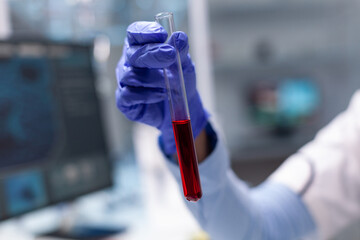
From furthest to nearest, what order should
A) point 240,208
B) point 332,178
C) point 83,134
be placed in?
point 83,134, point 332,178, point 240,208

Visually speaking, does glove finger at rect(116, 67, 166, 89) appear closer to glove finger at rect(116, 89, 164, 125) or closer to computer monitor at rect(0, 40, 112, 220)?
glove finger at rect(116, 89, 164, 125)

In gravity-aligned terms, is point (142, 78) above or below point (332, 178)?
above

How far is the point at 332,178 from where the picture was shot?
0.95 metres

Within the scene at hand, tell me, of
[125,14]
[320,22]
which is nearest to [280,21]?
[320,22]

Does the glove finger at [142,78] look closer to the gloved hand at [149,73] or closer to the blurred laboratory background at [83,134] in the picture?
the gloved hand at [149,73]

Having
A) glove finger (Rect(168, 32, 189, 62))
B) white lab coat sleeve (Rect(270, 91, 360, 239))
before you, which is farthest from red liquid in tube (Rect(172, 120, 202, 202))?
white lab coat sleeve (Rect(270, 91, 360, 239))

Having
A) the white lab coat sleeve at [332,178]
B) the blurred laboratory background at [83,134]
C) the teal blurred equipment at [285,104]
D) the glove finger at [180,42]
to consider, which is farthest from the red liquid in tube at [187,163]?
the teal blurred equipment at [285,104]

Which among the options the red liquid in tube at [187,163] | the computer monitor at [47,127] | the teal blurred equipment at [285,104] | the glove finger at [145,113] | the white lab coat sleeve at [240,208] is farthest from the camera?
the teal blurred equipment at [285,104]

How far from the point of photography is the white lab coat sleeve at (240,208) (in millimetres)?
701

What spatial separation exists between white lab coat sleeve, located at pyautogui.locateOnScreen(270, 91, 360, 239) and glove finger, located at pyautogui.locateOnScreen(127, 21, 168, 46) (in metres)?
0.62

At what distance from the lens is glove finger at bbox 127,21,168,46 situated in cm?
51

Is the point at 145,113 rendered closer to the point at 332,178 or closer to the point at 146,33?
the point at 146,33

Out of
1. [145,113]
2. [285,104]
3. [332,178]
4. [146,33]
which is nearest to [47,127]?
[145,113]

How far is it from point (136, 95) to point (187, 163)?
0.14m
